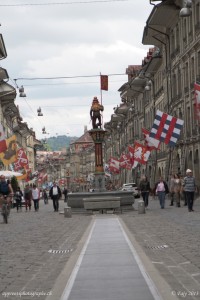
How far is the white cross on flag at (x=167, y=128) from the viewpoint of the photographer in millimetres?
36375

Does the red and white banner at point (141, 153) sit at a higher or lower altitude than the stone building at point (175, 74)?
lower

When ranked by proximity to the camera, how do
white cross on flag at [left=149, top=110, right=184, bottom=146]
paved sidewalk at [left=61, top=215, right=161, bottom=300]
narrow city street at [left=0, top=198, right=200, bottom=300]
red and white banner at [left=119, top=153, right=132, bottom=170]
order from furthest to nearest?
red and white banner at [left=119, top=153, right=132, bottom=170] → white cross on flag at [left=149, top=110, right=184, bottom=146] → narrow city street at [left=0, top=198, right=200, bottom=300] → paved sidewalk at [left=61, top=215, right=161, bottom=300]

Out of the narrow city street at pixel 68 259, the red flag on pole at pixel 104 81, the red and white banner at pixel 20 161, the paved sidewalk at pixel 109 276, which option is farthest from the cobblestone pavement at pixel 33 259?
the red and white banner at pixel 20 161

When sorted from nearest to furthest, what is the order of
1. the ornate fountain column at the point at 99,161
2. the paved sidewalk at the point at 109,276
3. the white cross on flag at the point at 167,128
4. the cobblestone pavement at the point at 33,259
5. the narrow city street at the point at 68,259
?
the paved sidewalk at the point at 109,276 < the narrow city street at the point at 68,259 < the cobblestone pavement at the point at 33,259 < the white cross on flag at the point at 167,128 < the ornate fountain column at the point at 99,161

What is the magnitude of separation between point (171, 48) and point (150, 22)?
3088 millimetres

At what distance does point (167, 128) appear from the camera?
120 feet

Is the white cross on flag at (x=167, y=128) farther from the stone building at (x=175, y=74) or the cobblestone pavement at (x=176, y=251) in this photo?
the cobblestone pavement at (x=176, y=251)

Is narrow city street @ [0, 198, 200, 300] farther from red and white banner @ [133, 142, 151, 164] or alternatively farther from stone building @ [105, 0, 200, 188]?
red and white banner @ [133, 142, 151, 164]

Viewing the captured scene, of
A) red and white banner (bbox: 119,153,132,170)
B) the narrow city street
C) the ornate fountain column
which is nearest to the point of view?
the narrow city street

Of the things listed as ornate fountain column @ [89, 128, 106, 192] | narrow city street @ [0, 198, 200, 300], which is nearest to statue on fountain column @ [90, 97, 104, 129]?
ornate fountain column @ [89, 128, 106, 192]

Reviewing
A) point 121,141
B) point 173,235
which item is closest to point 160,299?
point 173,235

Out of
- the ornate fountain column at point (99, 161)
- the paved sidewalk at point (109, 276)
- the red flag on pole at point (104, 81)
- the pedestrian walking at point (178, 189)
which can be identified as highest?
the red flag on pole at point (104, 81)

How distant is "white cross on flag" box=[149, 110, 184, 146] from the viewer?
3638 centimetres

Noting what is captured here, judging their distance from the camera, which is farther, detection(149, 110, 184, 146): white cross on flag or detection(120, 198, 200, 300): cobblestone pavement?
detection(149, 110, 184, 146): white cross on flag
